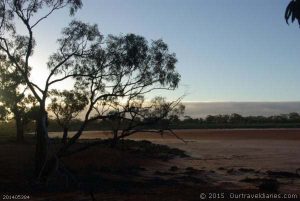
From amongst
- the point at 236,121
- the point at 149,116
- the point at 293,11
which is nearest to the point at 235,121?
the point at 236,121

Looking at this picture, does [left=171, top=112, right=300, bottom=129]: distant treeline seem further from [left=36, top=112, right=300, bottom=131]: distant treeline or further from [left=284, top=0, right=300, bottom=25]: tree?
[left=284, top=0, right=300, bottom=25]: tree

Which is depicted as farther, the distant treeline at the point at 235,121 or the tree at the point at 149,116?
the distant treeline at the point at 235,121

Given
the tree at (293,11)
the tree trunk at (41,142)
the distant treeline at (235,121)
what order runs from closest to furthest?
the tree at (293,11)
the tree trunk at (41,142)
the distant treeline at (235,121)

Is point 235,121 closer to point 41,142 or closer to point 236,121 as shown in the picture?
point 236,121

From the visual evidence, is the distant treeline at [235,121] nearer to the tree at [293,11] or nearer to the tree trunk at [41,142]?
the tree trunk at [41,142]

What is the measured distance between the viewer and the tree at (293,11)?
16531 mm

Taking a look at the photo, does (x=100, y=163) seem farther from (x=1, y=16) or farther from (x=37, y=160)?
(x=1, y=16)

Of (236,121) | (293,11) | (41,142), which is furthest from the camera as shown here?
(236,121)

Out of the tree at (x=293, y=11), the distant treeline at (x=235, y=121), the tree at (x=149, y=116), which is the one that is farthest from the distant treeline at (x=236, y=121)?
the tree at (x=293, y=11)

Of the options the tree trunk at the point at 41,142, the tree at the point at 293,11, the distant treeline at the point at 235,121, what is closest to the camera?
the tree at the point at 293,11

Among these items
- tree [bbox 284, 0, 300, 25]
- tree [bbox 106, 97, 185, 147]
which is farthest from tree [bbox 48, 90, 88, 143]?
tree [bbox 284, 0, 300, 25]

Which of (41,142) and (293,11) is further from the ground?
(293,11)

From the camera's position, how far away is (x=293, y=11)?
16594mm

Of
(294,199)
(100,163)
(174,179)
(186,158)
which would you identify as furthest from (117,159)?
(294,199)
